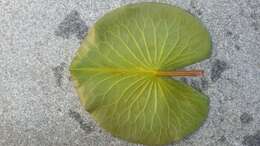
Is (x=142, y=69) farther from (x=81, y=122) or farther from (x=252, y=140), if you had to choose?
(x=252, y=140)

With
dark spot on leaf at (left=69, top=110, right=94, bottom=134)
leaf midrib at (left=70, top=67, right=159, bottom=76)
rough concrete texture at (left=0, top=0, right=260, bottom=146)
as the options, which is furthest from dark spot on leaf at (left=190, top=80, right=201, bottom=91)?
dark spot on leaf at (left=69, top=110, right=94, bottom=134)

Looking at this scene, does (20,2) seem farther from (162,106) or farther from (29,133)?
(162,106)

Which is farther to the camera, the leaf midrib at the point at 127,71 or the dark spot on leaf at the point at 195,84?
the dark spot on leaf at the point at 195,84

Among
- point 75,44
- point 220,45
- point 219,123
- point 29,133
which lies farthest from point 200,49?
point 29,133

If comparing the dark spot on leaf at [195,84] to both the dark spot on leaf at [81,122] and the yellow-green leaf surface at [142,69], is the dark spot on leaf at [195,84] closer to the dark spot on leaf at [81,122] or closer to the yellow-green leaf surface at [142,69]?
the yellow-green leaf surface at [142,69]

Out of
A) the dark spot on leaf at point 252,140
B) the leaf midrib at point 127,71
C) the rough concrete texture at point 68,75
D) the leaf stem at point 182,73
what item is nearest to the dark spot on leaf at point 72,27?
the rough concrete texture at point 68,75

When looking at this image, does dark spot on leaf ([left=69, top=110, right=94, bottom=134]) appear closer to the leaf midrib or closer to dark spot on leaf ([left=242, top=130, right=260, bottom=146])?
the leaf midrib
